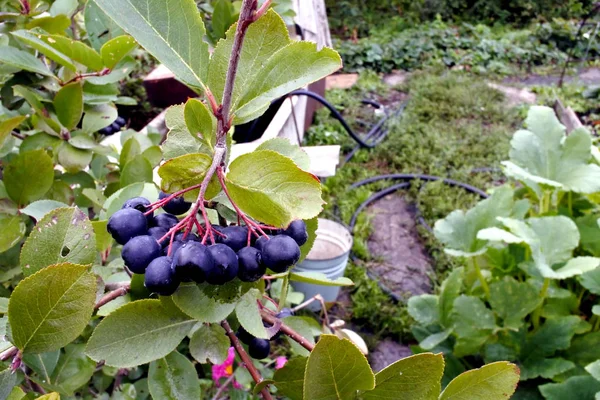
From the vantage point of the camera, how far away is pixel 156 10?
432 mm

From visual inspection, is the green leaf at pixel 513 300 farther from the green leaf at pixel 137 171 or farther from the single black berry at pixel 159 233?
the single black berry at pixel 159 233

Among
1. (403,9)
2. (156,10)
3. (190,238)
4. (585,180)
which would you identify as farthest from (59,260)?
(403,9)

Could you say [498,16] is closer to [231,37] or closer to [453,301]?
[453,301]

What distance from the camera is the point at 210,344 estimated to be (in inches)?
21.5

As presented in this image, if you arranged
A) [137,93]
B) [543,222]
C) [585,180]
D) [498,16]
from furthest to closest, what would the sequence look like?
[498,16]
[137,93]
[585,180]
[543,222]

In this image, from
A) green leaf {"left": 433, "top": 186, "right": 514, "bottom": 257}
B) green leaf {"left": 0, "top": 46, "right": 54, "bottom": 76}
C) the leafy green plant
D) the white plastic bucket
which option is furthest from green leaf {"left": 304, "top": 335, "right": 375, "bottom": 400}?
the white plastic bucket

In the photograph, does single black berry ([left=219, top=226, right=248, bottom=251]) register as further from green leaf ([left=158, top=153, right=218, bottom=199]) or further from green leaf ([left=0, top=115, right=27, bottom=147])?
green leaf ([left=0, top=115, right=27, bottom=147])

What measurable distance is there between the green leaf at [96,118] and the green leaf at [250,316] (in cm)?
54

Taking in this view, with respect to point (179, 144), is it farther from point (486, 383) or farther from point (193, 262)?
point (486, 383)

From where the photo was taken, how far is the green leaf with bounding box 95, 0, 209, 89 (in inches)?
16.7

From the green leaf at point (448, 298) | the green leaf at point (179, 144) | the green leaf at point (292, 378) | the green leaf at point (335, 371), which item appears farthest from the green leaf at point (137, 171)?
the green leaf at point (448, 298)

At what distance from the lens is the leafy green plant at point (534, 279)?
1.45 metres

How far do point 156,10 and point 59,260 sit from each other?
0.26m

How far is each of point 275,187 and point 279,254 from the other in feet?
0.23
